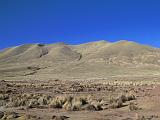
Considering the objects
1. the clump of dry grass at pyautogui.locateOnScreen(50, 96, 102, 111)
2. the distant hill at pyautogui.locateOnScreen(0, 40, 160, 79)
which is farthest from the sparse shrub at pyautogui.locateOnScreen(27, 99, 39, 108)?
the distant hill at pyautogui.locateOnScreen(0, 40, 160, 79)

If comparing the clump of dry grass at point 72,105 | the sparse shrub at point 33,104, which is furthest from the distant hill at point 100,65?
the clump of dry grass at point 72,105

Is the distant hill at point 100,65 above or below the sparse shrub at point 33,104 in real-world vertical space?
above

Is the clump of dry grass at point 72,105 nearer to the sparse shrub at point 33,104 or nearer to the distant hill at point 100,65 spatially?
the sparse shrub at point 33,104

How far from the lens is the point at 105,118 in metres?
20.0

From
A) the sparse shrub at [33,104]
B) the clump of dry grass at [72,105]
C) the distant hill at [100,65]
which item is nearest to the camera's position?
the clump of dry grass at [72,105]

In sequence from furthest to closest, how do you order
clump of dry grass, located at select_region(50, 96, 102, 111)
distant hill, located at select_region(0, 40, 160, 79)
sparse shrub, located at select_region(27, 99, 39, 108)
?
1. distant hill, located at select_region(0, 40, 160, 79)
2. sparse shrub, located at select_region(27, 99, 39, 108)
3. clump of dry grass, located at select_region(50, 96, 102, 111)

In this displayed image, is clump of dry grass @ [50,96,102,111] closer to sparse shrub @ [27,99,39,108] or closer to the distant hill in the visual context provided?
sparse shrub @ [27,99,39,108]

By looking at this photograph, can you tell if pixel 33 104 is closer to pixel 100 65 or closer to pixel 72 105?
pixel 72 105

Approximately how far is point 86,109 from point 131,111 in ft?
9.90

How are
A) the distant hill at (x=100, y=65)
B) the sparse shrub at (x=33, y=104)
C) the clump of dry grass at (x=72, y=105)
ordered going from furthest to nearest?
the distant hill at (x=100, y=65)
the sparse shrub at (x=33, y=104)
the clump of dry grass at (x=72, y=105)

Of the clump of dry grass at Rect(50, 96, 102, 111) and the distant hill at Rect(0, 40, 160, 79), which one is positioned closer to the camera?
the clump of dry grass at Rect(50, 96, 102, 111)

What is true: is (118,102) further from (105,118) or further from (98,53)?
(98,53)

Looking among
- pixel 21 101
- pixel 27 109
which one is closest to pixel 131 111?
pixel 27 109

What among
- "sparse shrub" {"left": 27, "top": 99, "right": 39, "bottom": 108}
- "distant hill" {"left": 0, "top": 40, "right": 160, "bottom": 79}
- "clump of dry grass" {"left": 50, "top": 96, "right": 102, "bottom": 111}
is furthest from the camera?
"distant hill" {"left": 0, "top": 40, "right": 160, "bottom": 79}
